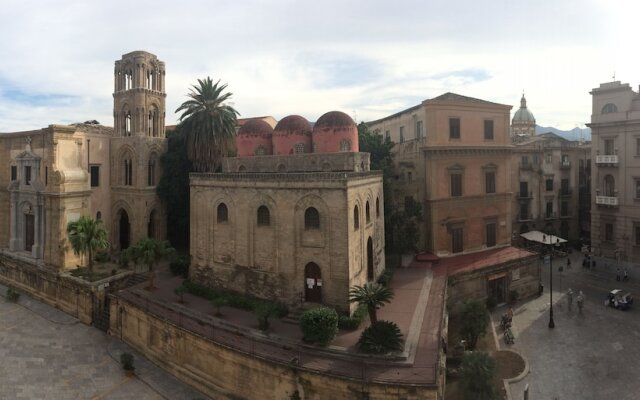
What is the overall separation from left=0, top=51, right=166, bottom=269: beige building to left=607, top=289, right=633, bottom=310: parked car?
34295 millimetres

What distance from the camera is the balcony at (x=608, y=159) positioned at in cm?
3578

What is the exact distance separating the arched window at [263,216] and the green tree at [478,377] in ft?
40.4

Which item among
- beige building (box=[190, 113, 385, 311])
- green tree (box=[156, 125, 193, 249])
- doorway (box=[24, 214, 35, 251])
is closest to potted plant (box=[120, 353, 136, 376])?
beige building (box=[190, 113, 385, 311])

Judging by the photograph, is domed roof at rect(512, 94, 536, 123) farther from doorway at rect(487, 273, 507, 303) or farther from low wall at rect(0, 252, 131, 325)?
low wall at rect(0, 252, 131, 325)

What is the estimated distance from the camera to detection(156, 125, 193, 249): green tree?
35.9 m

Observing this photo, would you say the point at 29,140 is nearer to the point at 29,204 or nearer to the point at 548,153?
the point at 29,204

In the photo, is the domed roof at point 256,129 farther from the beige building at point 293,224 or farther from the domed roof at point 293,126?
the beige building at point 293,224

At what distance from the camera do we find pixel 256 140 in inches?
1210

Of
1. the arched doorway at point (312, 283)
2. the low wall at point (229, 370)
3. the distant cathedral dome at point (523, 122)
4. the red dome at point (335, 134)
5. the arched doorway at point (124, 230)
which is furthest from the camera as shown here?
the distant cathedral dome at point (523, 122)

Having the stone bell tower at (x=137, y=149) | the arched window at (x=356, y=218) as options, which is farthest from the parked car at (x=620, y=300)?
the stone bell tower at (x=137, y=149)

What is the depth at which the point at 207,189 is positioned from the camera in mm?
26578

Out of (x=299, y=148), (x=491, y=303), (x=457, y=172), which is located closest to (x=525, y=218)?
(x=457, y=172)

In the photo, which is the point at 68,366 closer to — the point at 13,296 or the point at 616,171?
the point at 13,296

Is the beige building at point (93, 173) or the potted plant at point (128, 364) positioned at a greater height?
the beige building at point (93, 173)
